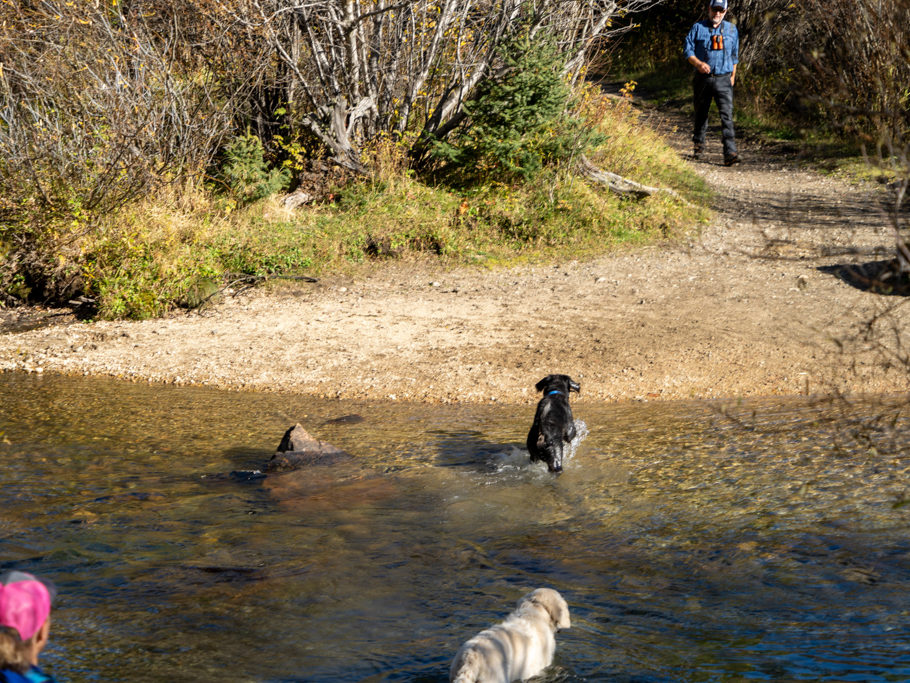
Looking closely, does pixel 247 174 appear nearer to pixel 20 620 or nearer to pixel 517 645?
pixel 517 645

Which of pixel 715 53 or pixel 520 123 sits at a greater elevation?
pixel 715 53

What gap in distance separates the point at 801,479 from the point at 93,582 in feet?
15.8

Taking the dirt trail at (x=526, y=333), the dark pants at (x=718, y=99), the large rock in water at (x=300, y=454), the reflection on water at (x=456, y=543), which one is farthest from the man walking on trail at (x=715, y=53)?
the large rock in water at (x=300, y=454)

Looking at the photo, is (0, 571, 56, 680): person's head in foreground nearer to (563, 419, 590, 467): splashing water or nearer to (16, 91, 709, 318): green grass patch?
(563, 419, 590, 467): splashing water

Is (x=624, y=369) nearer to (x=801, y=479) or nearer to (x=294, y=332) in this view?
(x=801, y=479)

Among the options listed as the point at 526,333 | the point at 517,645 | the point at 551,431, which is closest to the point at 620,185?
the point at 526,333

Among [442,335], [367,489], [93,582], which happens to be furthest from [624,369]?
[93,582]

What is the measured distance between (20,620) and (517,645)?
2.11 metres

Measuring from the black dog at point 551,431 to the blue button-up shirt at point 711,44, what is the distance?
9.51m

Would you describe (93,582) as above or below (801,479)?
below

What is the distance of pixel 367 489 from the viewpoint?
277 inches

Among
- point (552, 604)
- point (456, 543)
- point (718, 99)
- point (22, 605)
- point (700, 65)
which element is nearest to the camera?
point (22, 605)

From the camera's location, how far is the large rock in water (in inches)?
293

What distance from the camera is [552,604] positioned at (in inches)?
181
